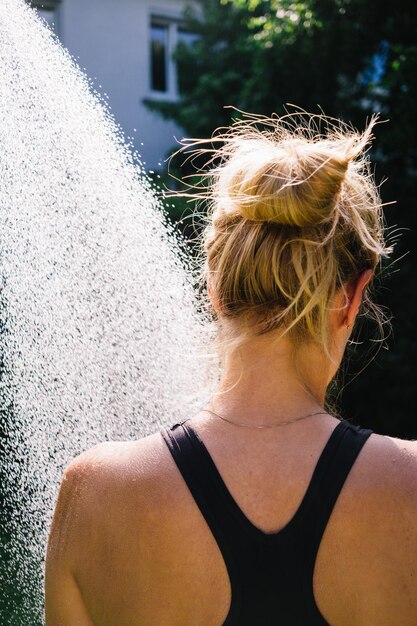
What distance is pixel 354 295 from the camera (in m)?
1.49

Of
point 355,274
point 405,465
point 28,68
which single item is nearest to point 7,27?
point 28,68

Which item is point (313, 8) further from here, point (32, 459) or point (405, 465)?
point (405, 465)

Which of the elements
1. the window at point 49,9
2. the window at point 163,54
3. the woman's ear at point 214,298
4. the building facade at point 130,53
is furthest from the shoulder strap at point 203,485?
the window at point 163,54

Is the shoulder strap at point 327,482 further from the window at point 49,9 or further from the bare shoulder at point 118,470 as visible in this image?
the window at point 49,9

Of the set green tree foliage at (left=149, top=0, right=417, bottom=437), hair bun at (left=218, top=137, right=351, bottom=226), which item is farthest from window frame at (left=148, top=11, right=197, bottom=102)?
hair bun at (left=218, top=137, right=351, bottom=226)

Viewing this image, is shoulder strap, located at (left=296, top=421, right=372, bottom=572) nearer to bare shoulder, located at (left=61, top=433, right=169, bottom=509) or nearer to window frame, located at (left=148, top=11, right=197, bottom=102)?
bare shoulder, located at (left=61, top=433, right=169, bottom=509)

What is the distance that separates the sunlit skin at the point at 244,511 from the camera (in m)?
1.35

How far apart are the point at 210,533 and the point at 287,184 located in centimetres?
62

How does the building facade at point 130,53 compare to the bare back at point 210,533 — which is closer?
the bare back at point 210,533

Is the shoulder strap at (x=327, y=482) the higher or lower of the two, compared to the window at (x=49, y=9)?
lower

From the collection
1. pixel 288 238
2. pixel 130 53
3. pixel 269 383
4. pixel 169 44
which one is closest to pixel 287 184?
pixel 288 238

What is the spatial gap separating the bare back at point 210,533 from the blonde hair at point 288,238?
0.71 feet

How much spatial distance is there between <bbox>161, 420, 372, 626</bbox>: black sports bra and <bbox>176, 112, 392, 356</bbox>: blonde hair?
0.78ft

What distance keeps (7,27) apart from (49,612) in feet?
8.13
